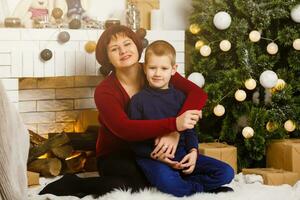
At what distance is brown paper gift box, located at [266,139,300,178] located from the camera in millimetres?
3344

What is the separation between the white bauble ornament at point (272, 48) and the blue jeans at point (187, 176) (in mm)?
935

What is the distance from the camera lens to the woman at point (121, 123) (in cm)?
270

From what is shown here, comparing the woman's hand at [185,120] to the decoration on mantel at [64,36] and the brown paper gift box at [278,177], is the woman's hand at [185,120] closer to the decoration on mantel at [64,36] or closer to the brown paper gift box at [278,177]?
the brown paper gift box at [278,177]

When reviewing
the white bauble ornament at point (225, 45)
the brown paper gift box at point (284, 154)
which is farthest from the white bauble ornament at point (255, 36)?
the brown paper gift box at point (284, 154)

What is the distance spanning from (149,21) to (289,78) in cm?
88

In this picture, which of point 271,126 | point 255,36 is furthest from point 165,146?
point 255,36

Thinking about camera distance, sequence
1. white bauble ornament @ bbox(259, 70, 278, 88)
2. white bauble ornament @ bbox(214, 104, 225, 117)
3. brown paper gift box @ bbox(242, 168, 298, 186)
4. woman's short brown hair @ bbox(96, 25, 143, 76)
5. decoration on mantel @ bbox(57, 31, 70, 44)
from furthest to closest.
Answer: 1. white bauble ornament @ bbox(214, 104, 225, 117)
2. white bauble ornament @ bbox(259, 70, 278, 88)
3. decoration on mantel @ bbox(57, 31, 70, 44)
4. brown paper gift box @ bbox(242, 168, 298, 186)
5. woman's short brown hair @ bbox(96, 25, 143, 76)

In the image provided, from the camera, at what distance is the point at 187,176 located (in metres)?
2.84

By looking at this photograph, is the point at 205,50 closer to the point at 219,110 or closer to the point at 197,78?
the point at 197,78

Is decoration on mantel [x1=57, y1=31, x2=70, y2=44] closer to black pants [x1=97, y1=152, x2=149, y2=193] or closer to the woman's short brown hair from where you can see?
the woman's short brown hair

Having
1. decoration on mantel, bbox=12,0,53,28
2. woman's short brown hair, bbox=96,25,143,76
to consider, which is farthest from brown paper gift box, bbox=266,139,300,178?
decoration on mantel, bbox=12,0,53,28

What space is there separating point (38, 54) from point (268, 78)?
3.93 ft

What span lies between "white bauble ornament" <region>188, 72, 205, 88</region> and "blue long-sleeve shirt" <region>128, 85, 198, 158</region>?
736 mm

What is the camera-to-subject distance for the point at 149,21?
384 cm
